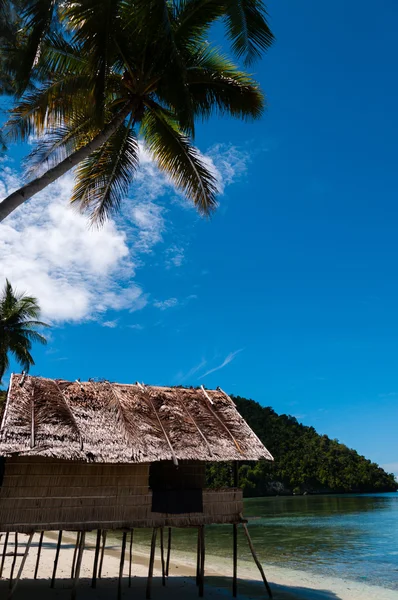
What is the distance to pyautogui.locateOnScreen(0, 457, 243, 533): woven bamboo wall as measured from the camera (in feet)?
24.2

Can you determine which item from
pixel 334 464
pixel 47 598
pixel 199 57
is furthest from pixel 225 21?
pixel 334 464

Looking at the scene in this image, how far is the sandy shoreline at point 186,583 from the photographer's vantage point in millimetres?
9867

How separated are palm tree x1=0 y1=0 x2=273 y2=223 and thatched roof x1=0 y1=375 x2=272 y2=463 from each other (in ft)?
11.3

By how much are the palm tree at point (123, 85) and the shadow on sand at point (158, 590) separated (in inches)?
305

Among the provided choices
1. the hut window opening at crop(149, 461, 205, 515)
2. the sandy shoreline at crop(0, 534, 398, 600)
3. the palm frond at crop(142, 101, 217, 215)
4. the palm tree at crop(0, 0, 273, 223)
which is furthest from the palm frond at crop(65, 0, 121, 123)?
the sandy shoreline at crop(0, 534, 398, 600)

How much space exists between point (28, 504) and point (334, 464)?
211ft

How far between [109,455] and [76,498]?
94cm

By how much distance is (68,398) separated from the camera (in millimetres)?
8852

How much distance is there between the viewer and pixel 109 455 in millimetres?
7809

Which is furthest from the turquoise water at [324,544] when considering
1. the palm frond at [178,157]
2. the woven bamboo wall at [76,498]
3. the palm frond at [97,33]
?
the palm frond at [97,33]

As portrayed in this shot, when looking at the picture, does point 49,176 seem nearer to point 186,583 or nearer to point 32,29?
point 32,29

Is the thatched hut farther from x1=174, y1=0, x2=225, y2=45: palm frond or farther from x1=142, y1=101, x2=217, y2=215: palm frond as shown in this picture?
x1=174, y1=0, x2=225, y2=45: palm frond

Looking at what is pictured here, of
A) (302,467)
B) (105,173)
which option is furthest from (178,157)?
(302,467)

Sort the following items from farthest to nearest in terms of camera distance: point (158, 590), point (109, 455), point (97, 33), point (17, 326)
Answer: point (17, 326)
point (158, 590)
point (109, 455)
point (97, 33)
